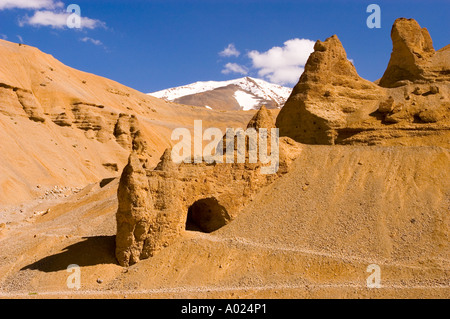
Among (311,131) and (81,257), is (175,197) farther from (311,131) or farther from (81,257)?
(311,131)

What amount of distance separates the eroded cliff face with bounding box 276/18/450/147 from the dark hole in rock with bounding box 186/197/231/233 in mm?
7079

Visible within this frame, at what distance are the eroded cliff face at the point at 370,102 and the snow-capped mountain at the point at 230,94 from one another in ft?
351

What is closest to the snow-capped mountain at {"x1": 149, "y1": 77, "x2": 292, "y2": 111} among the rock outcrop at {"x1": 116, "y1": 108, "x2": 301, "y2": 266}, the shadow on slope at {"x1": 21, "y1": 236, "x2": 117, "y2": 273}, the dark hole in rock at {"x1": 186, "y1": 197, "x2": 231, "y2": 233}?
the rock outcrop at {"x1": 116, "y1": 108, "x2": 301, "y2": 266}

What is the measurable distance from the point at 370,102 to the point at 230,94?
131 m

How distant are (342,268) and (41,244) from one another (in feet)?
39.3

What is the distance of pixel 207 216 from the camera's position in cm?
1984

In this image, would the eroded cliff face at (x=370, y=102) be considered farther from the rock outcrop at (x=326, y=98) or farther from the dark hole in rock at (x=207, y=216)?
the dark hole in rock at (x=207, y=216)

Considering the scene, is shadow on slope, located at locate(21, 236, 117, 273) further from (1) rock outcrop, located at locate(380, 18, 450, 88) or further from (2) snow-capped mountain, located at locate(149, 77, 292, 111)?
(2) snow-capped mountain, located at locate(149, 77, 292, 111)

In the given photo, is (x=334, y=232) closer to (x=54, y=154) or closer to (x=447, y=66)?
(x=447, y=66)

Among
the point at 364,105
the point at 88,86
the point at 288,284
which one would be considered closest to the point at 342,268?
the point at 288,284

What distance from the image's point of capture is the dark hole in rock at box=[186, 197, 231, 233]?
19.3 m

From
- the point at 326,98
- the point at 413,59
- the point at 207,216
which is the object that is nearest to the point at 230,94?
the point at 413,59

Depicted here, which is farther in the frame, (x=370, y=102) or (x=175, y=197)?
(x=370, y=102)

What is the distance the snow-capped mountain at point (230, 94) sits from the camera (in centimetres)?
14162
